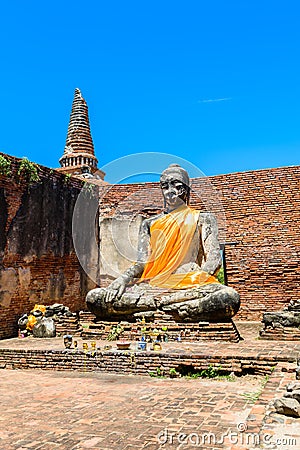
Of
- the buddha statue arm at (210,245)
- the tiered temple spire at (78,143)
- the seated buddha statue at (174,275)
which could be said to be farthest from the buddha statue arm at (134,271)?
the tiered temple spire at (78,143)

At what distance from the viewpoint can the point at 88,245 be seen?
12781 mm

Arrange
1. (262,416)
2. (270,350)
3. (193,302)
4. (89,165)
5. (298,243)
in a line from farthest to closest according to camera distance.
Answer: (89,165) → (298,243) → (193,302) → (270,350) → (262,416)

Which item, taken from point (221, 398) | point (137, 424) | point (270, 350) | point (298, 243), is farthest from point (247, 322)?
point (137, 424)

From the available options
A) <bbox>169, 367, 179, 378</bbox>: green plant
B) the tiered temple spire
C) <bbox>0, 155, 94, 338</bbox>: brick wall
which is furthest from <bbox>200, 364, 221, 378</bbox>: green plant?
the tiered temple spire

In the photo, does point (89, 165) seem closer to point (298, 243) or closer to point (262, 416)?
point (298, 243)

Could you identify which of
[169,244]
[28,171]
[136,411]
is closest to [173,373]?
[136,411]

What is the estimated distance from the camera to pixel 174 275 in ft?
29.2

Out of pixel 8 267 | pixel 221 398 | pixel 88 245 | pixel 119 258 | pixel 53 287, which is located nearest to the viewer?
pixel 221 398

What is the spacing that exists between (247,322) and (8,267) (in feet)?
19.5

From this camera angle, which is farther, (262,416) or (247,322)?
(247,322)

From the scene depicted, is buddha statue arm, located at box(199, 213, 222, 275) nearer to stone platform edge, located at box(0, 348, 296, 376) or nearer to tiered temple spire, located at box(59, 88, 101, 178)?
→ stone platform edge, located at box(0, 348, 296, 376)

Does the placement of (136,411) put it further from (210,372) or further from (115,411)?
(210,372)

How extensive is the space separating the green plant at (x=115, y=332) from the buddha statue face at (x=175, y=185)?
2921 millimetres

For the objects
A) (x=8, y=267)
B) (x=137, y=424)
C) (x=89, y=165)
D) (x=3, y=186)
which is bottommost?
(x=137, y=424)
